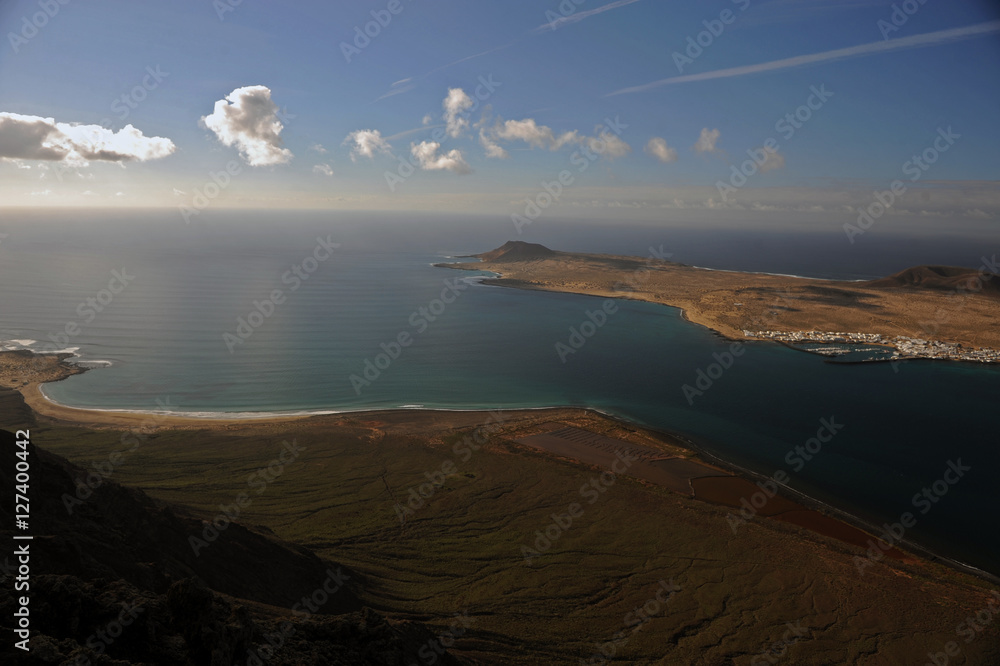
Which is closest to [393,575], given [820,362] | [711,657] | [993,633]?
[711,657]

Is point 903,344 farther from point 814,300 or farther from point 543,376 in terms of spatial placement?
point 543,376

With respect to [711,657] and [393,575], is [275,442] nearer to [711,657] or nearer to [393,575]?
[393,575]

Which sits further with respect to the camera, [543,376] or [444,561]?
[543,376]

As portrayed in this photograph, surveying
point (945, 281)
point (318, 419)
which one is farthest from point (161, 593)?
point (945, 281)

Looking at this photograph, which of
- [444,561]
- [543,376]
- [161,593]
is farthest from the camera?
[543,376]

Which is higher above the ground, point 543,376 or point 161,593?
point 161,593

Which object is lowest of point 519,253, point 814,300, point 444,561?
point 814,300

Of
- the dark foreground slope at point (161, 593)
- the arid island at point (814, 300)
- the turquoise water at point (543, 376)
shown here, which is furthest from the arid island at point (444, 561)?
the arid island at point (814, 300)

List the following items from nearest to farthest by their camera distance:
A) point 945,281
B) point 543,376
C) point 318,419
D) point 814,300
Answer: point 318,419
point 543,376
point 814,300
point 945,281

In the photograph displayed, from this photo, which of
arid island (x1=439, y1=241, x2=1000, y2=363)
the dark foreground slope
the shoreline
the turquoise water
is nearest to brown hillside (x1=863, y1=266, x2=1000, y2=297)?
arid island (x1=439, y1=241, x2=1000, y2=363)
